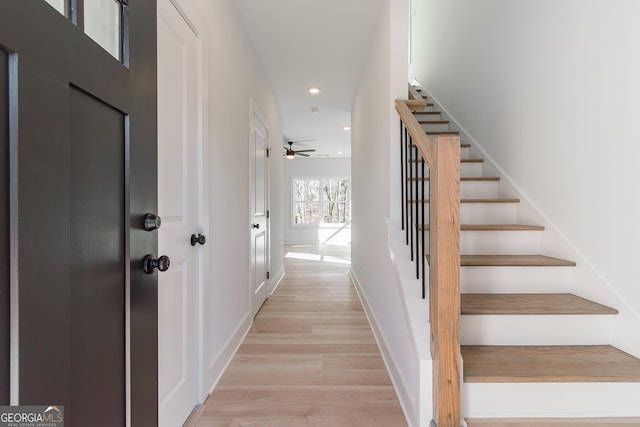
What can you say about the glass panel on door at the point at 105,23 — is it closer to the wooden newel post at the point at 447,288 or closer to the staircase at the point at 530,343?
the wooden newel post at the point at 447,288

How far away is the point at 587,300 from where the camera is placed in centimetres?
153

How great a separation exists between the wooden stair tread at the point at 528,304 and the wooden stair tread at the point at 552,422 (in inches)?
16.3

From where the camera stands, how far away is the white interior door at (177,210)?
4.04ft

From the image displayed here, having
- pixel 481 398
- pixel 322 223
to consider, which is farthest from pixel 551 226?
pixel 322 223

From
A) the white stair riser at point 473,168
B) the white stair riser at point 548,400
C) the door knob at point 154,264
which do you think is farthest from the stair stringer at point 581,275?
the door knob at point 154,264

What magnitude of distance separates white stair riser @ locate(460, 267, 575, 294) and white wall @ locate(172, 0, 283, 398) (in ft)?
4.80

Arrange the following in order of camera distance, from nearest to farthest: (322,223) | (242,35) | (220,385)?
(220,385), (242,35), (322,223)

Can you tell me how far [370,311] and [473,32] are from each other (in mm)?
2699

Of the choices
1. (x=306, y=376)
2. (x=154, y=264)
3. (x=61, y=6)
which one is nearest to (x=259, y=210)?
(x=306, y=376)

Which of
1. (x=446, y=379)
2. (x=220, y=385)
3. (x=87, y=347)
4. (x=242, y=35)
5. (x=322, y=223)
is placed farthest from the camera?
(x=322, y=223)

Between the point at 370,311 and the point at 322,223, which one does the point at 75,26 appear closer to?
the point at 370,311

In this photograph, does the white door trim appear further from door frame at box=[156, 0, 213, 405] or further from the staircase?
the staircase

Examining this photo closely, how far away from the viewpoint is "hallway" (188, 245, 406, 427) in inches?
58.9

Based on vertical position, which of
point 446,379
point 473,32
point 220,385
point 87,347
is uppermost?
point 473,32
